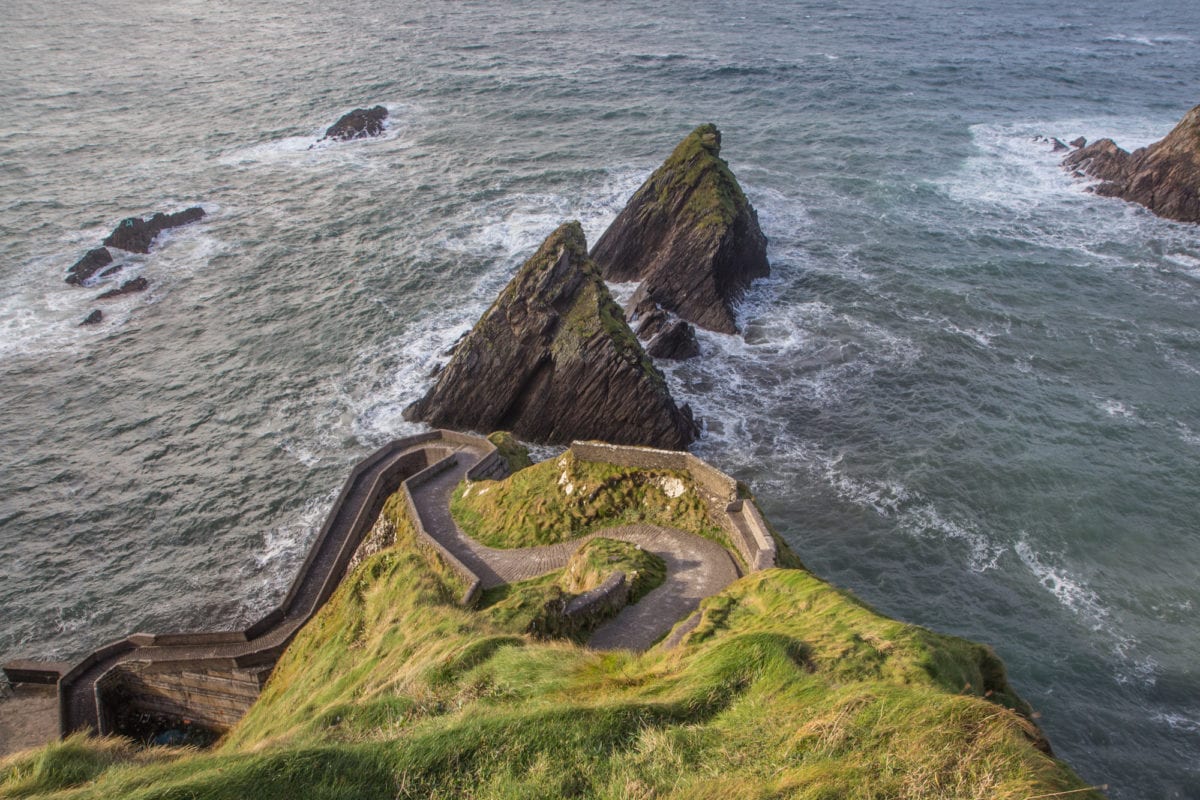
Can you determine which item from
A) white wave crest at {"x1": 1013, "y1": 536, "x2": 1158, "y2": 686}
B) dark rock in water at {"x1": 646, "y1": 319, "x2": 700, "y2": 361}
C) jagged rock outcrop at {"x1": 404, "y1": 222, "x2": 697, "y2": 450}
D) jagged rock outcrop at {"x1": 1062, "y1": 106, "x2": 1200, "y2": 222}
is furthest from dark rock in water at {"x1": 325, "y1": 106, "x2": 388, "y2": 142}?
white wave crest at {"x1": 1013, "y1": 536, "x2": 1158, "y2": 686}

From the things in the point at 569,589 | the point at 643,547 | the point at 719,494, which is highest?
the point at 719,494

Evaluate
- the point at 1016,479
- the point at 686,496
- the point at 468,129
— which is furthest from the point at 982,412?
the point at 468,129

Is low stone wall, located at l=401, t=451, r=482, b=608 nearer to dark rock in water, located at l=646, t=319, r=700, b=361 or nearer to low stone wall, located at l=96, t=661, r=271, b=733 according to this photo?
low stone wall, located at l=96, t=661, r=271, b=733

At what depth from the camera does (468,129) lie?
74.5 m

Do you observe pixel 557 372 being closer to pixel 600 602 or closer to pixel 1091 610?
pixel 600 602

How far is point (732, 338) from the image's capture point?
144 ft

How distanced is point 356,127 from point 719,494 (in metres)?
64.1

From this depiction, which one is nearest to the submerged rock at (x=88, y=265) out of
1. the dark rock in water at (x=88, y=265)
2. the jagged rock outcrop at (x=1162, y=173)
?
the dark rock in water at (x=88, y=265)

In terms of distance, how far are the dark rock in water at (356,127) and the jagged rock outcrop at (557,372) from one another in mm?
43812

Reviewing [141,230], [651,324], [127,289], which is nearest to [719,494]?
[651,324]

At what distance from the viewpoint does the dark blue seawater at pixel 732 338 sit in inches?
1147

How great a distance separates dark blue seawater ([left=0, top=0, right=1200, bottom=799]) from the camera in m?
29.1

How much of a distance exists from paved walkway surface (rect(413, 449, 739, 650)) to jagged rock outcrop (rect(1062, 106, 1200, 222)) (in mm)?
52102

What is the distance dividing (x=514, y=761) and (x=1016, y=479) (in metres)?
28.3
